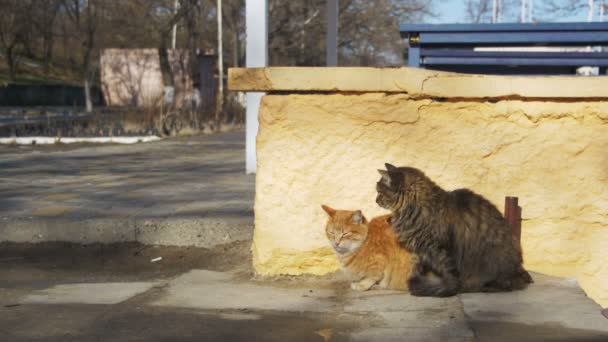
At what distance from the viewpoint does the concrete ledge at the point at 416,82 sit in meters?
4.48

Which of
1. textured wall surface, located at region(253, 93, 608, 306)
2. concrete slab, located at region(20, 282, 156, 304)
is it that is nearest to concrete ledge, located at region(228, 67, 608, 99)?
textured wall surface, located at region(253, 93, 608, 306)

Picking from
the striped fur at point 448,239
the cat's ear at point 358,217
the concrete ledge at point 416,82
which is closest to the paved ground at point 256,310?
the striped fur at point 448,239

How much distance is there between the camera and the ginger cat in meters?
4.27

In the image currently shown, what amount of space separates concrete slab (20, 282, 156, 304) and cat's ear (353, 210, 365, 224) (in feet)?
4.40

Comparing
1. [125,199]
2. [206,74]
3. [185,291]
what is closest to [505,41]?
[125,199]

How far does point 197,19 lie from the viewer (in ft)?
104

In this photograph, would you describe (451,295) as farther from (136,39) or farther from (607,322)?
(136,39)

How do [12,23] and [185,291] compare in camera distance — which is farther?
[12,23]

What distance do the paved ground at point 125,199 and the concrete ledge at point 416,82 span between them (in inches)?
59.8

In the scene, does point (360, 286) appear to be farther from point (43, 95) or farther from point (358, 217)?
point (43, 95)

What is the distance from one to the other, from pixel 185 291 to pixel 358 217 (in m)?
1.13

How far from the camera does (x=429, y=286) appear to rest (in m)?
4.11

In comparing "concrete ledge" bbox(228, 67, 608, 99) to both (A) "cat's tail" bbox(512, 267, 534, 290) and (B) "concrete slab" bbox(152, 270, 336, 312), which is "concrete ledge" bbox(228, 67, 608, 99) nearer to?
(A) "cat's tail" bbox(512, 267, 534, 290)

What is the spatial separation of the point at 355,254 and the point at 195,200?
2.72m
